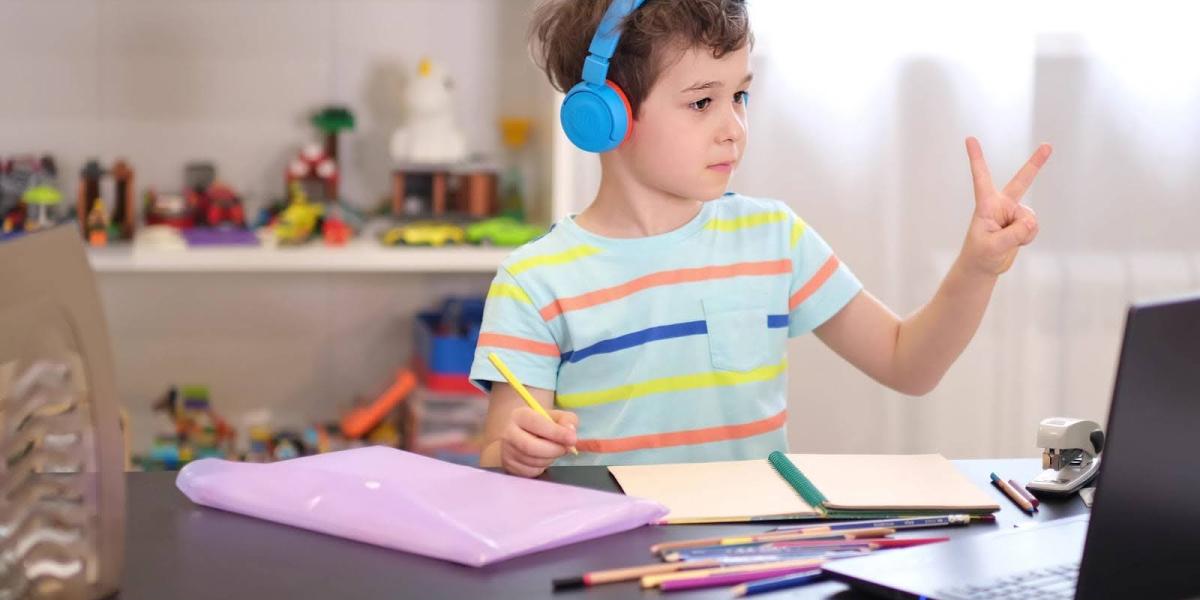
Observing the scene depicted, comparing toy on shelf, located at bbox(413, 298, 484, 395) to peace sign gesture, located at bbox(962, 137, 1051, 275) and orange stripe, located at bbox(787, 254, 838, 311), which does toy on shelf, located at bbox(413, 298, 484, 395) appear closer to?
orange stripe, located at bbox(787, 254, 838, 311)

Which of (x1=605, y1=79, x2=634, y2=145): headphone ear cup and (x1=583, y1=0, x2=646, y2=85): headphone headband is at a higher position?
(x1=583, y1=0, x2=646, y2=85): headphone headband

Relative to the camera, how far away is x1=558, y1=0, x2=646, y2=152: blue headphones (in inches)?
48.9

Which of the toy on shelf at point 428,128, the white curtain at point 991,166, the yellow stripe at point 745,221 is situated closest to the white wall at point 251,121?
the toy on shelf at point 428,128

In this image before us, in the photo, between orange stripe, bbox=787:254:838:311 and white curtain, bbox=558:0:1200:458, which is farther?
white curtain, bbox=558:0:1200:458

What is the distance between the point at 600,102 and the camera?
124 centimetres

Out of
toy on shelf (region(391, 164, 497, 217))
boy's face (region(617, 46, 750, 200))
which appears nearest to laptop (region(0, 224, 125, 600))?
boy's face (region(617, 46, 750, 200))

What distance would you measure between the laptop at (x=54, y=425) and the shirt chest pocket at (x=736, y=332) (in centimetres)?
68

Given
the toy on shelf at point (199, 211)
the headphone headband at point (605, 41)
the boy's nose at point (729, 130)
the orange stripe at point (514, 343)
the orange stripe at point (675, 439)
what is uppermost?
the headphone headband at point (605, 41)

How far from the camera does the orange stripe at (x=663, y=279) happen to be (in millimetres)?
1305

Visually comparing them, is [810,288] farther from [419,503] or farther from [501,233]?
[501,233]

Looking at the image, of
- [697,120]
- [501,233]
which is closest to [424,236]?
[501,233]

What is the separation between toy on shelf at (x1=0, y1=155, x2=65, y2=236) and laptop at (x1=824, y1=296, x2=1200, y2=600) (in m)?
1.74

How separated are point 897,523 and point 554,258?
509 mm

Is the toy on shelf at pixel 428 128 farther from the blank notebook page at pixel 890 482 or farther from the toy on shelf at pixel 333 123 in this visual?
the blank notebook page at pixel 890 482
